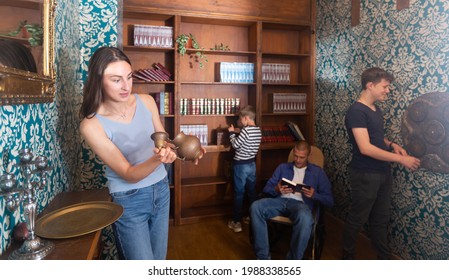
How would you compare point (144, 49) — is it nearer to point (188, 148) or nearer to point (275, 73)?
point (275, 73)

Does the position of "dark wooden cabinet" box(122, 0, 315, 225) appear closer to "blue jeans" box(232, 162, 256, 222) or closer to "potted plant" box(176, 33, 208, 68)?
"potted plant" box(176, 33, 208, 68)

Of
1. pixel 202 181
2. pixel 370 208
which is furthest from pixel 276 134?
pixel 370 208

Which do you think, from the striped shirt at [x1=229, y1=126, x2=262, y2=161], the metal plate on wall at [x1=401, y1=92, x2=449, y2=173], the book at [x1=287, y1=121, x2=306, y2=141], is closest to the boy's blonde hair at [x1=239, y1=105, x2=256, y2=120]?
the striped shirt at [x1=229, y1=126, x2=262, y2=161]

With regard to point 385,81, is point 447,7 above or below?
above

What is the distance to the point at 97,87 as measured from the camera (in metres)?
1.28

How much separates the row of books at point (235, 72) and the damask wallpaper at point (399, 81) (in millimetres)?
907

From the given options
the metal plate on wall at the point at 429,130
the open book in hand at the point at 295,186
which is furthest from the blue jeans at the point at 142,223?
the metal plate on wall at the point at 429,130

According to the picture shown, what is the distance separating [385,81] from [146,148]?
186 cm

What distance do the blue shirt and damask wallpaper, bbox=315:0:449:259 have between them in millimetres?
595

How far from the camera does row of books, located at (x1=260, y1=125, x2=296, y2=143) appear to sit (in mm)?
3783

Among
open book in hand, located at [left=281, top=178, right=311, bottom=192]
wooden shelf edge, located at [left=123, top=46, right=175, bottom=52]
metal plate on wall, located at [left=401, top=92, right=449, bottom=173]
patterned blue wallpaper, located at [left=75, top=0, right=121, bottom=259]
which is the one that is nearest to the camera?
patterned blue wallpaper, located at [left=75, top=0, right=121, bottom=259]
